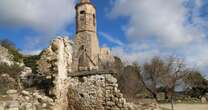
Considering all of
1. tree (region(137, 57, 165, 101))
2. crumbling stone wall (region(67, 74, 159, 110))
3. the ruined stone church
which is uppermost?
the ruined stone church

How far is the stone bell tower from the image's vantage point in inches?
1909

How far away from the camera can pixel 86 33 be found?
49844mm

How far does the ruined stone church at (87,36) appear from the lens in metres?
48.6

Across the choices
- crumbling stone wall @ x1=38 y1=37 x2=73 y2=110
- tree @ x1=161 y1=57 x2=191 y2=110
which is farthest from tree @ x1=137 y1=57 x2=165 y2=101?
crumbling stone wall @ x1=38 y1=37 x2=73 y2=110

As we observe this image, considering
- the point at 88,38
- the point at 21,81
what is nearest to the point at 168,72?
the point at 88,38

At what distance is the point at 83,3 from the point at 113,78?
40.8m

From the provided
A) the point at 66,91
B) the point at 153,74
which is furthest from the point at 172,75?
the point at 66,91

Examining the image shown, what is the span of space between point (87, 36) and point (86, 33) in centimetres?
52

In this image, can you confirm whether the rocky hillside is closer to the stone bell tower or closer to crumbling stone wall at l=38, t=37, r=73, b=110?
crumbling stone wall at l=38, t=37, r=73, b=110

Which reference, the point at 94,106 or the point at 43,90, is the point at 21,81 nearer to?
the point at 43,90

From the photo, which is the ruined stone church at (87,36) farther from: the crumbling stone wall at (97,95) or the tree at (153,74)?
the crumbling stone wall at (97,95)

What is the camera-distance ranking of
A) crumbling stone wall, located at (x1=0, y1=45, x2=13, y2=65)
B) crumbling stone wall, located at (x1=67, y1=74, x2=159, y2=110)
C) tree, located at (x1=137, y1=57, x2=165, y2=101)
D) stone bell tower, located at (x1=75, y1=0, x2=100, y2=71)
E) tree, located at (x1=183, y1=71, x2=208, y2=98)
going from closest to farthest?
crumbling stone wall, located at (x1=67, y1=74, x2=159, y2=110)
crumbling stone wall, located at (x1=0, y1=45, x2=13, y2=65)
tree, located at (x1=137, y1=57, x2=165, y2=101)
tree, located at (x1=183, y1=71, x2=208, y2=98)
stone bell tower, located at (x1=75, y1=0, x2=100, y2=71)

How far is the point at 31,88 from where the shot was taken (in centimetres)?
1297

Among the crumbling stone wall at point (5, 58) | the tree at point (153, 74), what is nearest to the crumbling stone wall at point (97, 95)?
the crumbling stone wall at point (5, 58)
